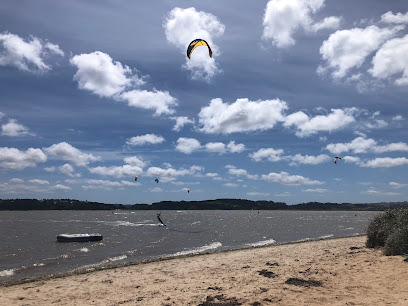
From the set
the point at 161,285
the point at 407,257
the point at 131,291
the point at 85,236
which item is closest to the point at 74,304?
the point at 131,291

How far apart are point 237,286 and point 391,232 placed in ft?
41.9

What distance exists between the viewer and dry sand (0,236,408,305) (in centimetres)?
1155

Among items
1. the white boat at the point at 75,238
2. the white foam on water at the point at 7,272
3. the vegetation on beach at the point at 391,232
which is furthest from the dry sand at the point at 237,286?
the white boat at the point at 75,238

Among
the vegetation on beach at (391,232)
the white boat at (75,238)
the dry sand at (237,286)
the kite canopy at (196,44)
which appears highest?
the kite canopy at (196,44)

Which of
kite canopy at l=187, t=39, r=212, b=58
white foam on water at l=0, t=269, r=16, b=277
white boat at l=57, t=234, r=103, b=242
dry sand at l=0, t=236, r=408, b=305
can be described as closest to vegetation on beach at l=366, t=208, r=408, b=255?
dry sand at l=0, t=236, r=408, b=305

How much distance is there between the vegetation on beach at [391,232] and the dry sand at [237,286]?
3.51 ft

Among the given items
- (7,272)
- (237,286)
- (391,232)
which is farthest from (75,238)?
(391,232)

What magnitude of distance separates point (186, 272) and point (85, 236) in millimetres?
34031

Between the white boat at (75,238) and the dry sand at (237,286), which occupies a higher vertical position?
the dry sand at (237,286)

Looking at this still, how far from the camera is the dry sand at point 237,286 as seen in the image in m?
11.5

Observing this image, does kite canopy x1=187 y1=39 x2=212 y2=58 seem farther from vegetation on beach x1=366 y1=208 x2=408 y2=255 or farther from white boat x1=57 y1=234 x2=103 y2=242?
white boat x1=57 y1=234 x2=103 y2=242

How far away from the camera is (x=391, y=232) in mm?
21094

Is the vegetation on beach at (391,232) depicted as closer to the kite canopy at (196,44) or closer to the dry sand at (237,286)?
the dry sand at (237,286)

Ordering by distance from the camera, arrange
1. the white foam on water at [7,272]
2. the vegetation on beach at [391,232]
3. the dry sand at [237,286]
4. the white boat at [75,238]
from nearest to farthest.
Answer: the dry sand at [237,286] → the vegetation on beach at [391,232] → the white foam on water at [7,272] → the white boat at [75,238]
